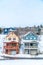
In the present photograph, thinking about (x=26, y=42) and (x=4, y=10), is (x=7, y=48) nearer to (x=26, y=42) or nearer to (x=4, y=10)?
(x=26, y=42)

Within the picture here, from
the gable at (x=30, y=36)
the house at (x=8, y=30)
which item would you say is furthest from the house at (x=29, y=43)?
the house at (x=8, y=30)

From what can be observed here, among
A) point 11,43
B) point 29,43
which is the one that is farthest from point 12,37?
point 29,43

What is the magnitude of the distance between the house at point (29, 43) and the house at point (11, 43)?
59 millimetres

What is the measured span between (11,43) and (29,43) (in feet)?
0.58

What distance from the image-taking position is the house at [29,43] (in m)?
2.08

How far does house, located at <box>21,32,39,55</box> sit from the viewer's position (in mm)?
2084

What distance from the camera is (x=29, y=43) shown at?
6.89ft
